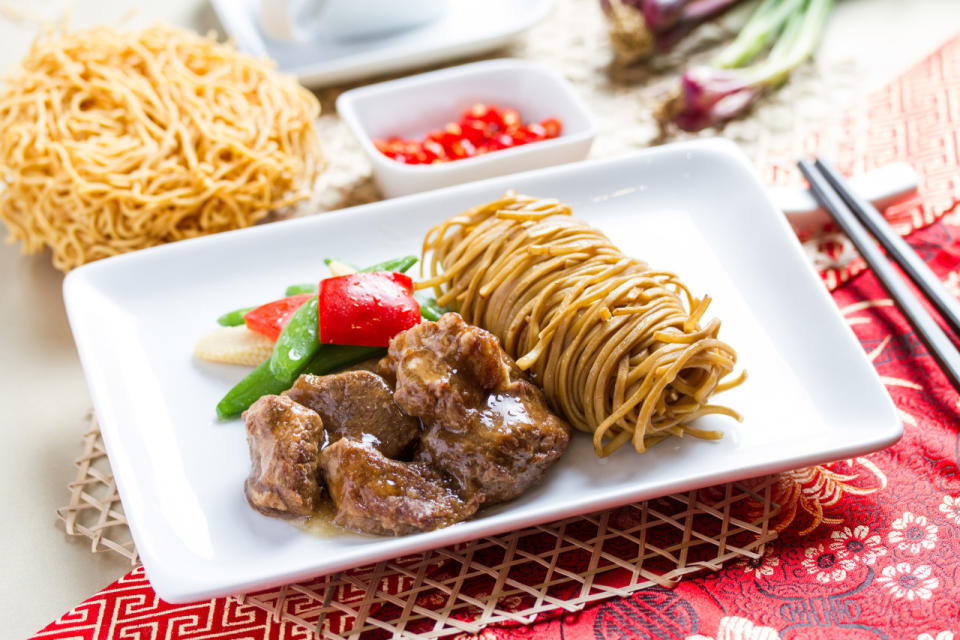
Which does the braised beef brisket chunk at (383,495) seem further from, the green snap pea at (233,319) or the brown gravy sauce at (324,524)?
the green snap pea at (233,319)

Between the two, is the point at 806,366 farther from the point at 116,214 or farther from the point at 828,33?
the point at 828,33

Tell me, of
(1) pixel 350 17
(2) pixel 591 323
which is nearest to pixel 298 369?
(2) pixel 591 323

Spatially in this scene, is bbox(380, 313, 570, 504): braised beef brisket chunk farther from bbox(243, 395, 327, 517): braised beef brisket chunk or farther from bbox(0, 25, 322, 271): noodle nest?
bbox(0, 25, 322, 271): noodle nest

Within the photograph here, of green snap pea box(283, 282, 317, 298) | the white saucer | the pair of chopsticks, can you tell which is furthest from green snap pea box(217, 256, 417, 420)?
the white saucer

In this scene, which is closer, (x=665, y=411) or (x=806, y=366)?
(x=665, y=411)

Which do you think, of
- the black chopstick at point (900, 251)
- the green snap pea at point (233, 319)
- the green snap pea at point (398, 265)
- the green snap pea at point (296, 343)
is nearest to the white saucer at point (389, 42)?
the green snap pea at point (398, 265)

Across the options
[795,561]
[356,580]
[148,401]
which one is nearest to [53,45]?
[148,401]
